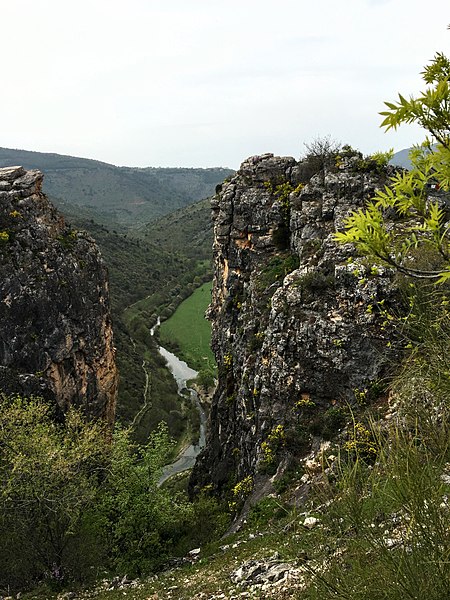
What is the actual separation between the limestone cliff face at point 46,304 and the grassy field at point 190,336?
48.6 m

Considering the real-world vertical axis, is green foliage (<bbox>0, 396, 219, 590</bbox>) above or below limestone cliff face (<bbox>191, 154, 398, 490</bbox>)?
below

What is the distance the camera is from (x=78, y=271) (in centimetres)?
3353

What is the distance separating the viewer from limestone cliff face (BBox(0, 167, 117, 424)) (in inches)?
1151

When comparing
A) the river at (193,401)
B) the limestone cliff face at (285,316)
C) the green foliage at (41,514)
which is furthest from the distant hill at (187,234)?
the green foliage at (41,514)

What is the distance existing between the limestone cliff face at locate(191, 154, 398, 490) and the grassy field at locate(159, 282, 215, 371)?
54.0m

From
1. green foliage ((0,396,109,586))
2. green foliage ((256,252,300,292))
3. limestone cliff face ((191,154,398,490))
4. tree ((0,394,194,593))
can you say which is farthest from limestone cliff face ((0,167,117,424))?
green foliage ((256,252,300,292))

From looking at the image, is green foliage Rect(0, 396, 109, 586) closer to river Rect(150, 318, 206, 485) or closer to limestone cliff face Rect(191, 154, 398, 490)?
limestone cliff face Rect(191, 154, 398, 490)

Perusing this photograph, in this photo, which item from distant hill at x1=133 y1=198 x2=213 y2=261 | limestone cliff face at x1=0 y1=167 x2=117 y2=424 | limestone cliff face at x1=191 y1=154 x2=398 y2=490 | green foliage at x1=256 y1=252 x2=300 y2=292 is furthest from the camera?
distant hill at x1=133 y1=198 x2=213 y2=261

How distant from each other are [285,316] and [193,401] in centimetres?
5731

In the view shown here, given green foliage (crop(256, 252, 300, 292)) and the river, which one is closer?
green foliage (crop(256, 252, 300, 292))

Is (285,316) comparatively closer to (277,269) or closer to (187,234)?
(277,269)

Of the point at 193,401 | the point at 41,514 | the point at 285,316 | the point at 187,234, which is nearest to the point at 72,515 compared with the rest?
the point at 41,514

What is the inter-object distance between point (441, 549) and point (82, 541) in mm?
15994

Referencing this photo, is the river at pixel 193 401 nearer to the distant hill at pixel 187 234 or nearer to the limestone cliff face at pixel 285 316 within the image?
the limestone cliff face at pixel 285 316
